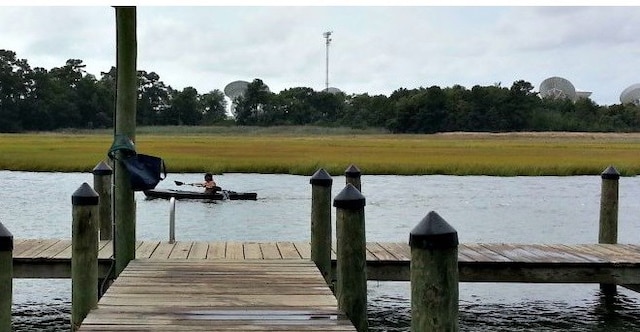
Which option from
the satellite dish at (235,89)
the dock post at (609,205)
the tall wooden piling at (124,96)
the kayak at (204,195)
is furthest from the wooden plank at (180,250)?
A: the satellite dish at (235,89)

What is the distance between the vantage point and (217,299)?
806 centimetres

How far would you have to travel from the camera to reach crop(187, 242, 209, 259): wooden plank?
10883 mm

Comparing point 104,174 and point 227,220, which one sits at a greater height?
point 104,174

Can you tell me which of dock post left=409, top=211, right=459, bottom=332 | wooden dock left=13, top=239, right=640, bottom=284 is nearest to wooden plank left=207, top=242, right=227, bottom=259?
wooden dock left=13, top=239, right=640, bottom=284

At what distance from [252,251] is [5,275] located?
582 centimetres

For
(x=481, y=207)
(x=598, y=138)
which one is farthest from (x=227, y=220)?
(x=598, y=138)

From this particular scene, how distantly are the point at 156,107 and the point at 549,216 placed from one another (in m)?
106

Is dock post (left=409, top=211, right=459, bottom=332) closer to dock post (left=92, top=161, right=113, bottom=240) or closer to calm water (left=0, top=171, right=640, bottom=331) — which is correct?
calm water (left=0, top=171, right=640, bottom=331)

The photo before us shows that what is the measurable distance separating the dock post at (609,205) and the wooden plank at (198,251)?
597 cm

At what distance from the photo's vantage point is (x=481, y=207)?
31.5 metres

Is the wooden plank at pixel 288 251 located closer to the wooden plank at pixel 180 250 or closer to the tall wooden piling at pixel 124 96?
the wooden plank at pixel 180 250

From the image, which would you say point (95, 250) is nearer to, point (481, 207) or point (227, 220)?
point (227, 220)

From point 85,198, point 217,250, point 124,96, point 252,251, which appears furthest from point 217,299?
point 217,250

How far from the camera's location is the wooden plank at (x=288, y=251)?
10867 mm
